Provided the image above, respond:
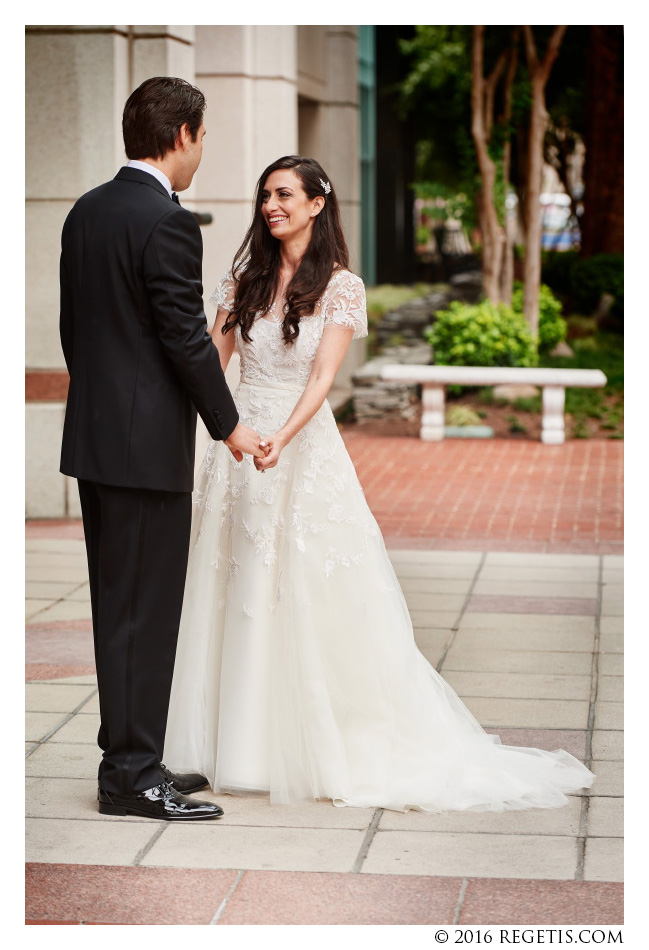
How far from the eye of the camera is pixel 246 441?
4281 millimetres

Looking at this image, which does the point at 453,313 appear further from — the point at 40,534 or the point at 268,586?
the point at 268,586

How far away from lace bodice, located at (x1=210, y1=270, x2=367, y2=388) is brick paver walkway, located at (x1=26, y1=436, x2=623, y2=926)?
148 cm

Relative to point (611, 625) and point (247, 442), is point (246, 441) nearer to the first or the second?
point (247, 442)

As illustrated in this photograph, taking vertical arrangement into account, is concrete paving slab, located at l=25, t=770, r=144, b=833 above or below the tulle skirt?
below

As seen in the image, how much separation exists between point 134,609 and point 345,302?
1262mm

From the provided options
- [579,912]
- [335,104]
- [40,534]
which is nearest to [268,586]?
[579,912]

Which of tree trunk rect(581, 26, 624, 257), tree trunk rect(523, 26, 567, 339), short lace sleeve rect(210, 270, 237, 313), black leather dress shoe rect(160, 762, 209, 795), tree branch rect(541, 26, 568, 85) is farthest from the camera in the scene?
tree trunk rect(581, 26, 624, 257)

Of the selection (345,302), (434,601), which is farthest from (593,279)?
(345,302)

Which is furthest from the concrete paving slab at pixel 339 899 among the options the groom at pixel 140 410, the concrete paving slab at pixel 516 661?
the concrete paving slab at pixel 516 661

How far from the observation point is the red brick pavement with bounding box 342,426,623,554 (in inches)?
365

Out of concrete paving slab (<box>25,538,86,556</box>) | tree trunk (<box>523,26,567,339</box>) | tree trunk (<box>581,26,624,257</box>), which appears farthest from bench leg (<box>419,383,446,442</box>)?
tree trunk (<box>581,26,624,257</box>)

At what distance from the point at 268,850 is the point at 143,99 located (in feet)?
7.60

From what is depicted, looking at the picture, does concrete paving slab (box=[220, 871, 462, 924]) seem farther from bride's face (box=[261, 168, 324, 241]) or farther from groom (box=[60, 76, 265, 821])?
bride's face (box=[261, 168, 324, 241])

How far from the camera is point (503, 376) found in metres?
13.9
